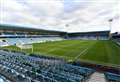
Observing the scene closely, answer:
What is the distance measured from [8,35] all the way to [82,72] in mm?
39308

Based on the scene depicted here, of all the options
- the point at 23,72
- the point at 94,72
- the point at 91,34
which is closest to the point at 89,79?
the point at 94,72

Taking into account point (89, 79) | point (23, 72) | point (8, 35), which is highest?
point (8, 35)

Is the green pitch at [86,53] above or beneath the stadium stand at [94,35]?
beneath

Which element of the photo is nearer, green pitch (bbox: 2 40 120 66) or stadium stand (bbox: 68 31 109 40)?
green pitch (bbox: 2 40 120 66)

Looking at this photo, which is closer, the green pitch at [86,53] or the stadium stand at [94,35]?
the green pitch at [86,53]

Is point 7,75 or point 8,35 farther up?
point 8,35

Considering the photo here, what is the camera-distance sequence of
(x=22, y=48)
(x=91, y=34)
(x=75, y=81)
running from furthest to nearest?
1. (x=91, y=34)
2. (x=22, y=48)
3. (x=75, y=81)

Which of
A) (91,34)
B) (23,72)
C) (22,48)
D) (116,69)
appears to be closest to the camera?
(23,72)

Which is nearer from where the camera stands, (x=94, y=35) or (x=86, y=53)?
(x=86, y=53)

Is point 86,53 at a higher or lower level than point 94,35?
lower

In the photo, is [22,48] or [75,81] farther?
[22,48]

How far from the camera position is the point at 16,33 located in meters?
47.7

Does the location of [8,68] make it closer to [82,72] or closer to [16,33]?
[82,72]

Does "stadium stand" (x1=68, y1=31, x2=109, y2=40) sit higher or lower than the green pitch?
higher
